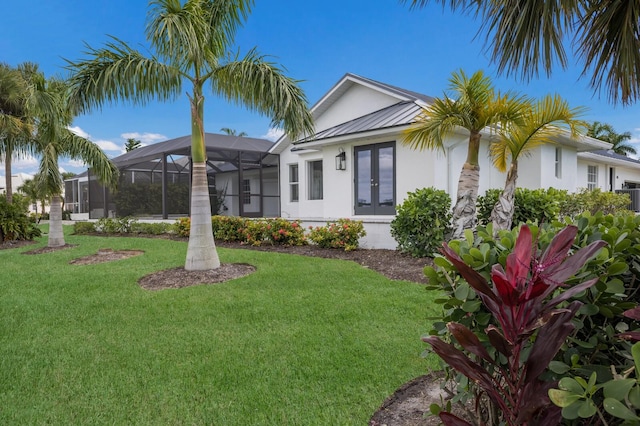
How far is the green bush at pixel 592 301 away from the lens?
1.29 metres

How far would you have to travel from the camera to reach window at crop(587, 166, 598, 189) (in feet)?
58.1

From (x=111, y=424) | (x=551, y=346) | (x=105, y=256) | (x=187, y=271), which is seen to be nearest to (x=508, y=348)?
(x=551, y=346)

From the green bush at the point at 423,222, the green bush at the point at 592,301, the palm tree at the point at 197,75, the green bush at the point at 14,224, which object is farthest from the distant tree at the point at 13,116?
the green bush at the point at 592,301

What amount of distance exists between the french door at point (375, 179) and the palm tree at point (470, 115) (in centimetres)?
323

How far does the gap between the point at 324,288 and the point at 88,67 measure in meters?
5.42

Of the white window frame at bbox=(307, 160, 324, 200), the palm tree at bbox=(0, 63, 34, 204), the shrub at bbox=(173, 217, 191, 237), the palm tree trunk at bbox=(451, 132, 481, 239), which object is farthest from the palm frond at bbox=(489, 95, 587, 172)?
the palm tree at bbox=(0, 63, 34, 204)

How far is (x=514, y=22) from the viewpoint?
12.7 ft

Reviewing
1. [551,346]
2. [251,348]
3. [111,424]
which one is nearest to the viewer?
[551,346]

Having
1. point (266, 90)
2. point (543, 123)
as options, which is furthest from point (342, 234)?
point (543, 123)

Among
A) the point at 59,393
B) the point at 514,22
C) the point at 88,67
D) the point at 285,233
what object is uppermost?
the point at 88,67

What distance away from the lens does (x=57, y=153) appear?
10805 mm

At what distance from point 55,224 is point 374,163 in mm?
9836

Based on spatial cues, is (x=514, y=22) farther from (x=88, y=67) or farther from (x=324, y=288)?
(x=88, y=67)

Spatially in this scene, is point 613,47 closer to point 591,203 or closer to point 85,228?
point 591,203
